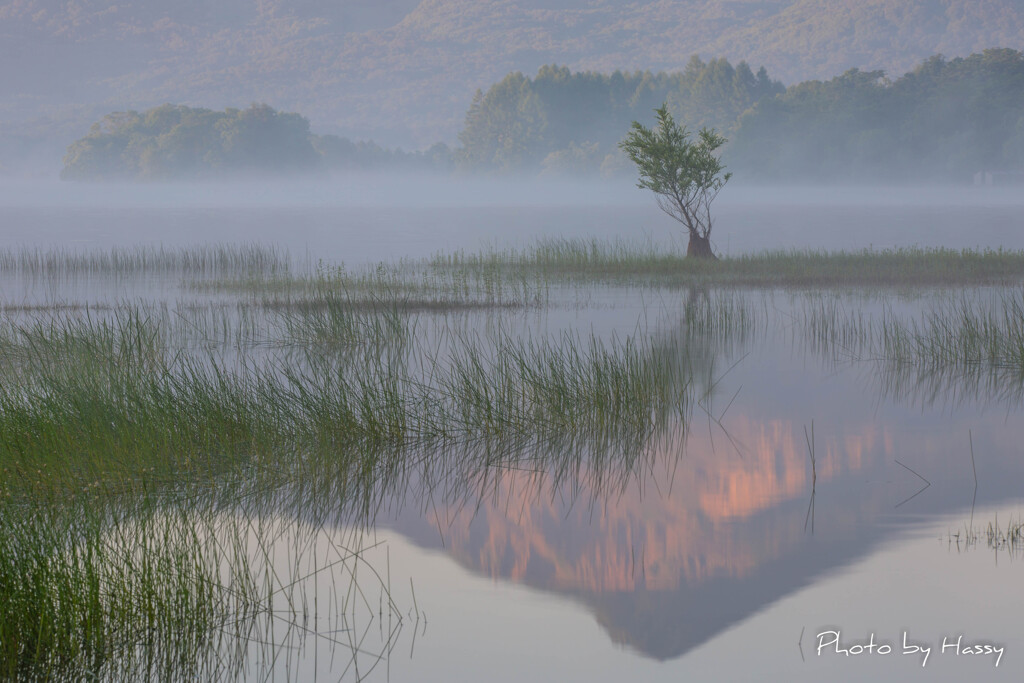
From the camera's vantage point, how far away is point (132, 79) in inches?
7653

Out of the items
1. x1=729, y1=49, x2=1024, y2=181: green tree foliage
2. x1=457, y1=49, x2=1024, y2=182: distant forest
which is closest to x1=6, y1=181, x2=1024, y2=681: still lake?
x1=457, y1=49, x2=1024, y2=182: distant forest

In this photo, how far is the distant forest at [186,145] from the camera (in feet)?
366

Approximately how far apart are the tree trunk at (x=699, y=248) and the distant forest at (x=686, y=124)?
67782mm

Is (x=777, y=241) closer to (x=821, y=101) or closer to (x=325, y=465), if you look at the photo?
(x=325, y=465)

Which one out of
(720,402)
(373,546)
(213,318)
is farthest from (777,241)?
(373,546)

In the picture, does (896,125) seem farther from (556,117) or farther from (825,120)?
(556,117)

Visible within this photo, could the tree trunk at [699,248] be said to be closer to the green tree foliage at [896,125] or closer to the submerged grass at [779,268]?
the submerged grass at [779,268]

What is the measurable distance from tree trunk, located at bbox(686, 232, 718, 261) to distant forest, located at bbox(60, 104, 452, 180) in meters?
93.0

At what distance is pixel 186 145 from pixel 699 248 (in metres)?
95.9

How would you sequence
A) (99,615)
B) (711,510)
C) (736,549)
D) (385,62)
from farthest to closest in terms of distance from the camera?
(385,62)
(711,510)
(736,549)
(99,615)

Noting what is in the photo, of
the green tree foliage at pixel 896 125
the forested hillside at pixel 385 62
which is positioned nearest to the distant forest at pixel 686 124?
the green tree foliage at pixel 896 125

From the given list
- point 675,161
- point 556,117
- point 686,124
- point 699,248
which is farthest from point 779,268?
point 556,117

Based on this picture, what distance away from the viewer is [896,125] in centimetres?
8856

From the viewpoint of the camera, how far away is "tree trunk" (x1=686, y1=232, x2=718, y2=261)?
24875 millimetres
